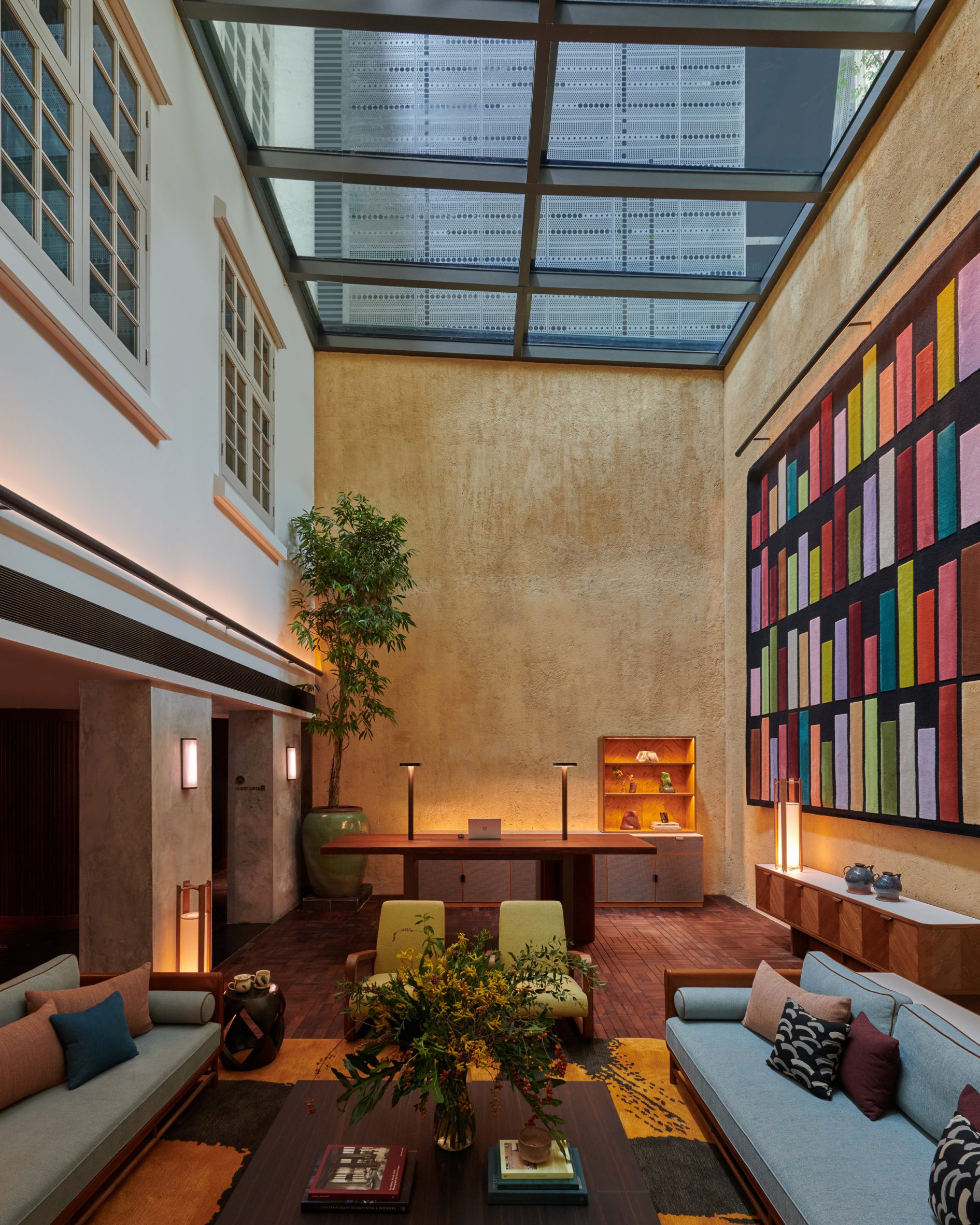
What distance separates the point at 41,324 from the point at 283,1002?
387 cm

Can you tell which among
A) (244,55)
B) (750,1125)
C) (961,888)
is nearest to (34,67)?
(244,55)

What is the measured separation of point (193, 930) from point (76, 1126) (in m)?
2.71

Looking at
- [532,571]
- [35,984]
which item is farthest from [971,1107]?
[532,571]

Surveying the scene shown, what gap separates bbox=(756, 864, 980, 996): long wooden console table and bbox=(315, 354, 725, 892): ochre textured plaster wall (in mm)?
3247

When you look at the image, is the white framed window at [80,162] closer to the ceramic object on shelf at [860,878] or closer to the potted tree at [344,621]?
the potted tree at [344,621]

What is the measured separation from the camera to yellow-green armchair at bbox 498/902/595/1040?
511 centimetres

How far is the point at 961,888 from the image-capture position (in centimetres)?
516

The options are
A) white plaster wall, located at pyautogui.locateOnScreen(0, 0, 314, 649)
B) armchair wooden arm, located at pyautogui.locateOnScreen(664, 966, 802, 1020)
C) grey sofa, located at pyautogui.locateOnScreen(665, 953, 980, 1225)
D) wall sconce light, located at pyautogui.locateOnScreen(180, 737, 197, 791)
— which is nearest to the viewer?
grey sofa, located at pyautogui.locateOnScreen(665, 953, 980, 1225)

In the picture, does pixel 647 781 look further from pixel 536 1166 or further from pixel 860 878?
pixel 536 1166

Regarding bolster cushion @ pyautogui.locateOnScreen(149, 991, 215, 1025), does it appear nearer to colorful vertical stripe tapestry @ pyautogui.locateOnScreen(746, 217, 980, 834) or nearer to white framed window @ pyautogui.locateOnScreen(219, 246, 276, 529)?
white framed window @ pyautogui.locateOnScreen(219, 246, 276, 529)

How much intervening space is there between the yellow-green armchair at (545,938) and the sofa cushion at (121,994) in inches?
78.2

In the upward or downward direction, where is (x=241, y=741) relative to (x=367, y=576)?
downward

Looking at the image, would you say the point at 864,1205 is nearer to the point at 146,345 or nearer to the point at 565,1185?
the point at 565,1185

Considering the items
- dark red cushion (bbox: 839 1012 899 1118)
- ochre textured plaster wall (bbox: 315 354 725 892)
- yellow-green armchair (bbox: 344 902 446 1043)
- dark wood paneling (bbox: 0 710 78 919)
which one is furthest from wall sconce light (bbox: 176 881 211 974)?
ochre textured plaster wall (bbox: 315 354 725 892)
